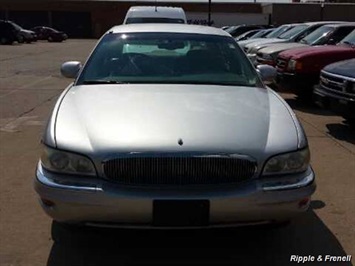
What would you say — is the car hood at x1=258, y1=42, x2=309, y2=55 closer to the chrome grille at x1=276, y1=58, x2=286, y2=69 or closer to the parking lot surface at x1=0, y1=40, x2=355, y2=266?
the chrome grille at x1=276, y1=58, x2=286, y2=69

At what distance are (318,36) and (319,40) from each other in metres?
0.39

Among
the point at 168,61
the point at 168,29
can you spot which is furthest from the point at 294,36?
the point at 168,61

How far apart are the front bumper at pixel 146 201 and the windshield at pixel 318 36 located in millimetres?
9837

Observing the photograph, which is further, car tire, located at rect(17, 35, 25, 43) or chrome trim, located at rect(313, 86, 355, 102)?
car tire, located at rect(17, 35, 25, 43)

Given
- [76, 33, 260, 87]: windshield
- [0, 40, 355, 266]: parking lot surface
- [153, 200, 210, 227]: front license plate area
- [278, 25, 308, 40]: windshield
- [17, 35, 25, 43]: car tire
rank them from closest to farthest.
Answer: [153, 200, 210, 227]: front license plate area, [0, 40, 355, 266]: parking lot surface, [76, 33, 260, 87]: windshield, [278, 25, 308, 40]: windshield, [17, 35, 25, 43]: car tire

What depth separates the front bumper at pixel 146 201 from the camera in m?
3.36

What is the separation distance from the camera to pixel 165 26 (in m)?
5.79

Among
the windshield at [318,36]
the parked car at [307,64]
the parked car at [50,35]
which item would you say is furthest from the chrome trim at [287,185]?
the parked car at [50,35]

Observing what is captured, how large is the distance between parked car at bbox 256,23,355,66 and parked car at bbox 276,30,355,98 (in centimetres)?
186

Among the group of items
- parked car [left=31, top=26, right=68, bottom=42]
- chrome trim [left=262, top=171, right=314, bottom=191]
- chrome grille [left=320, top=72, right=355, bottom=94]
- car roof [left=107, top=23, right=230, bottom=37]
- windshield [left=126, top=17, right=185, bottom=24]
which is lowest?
parked car [left=31, top=26, right=68, bottom=42]

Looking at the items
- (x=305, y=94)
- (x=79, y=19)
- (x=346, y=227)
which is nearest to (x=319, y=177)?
(x=346, y=227)

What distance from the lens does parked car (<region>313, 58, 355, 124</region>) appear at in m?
7.51

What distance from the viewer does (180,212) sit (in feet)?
11.1

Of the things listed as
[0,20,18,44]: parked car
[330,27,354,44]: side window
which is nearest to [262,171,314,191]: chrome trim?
[330,27,354,44]: side window
